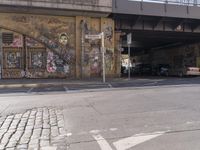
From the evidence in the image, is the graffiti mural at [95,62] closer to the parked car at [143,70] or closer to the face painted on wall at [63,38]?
the face painted on wall at [63,38]

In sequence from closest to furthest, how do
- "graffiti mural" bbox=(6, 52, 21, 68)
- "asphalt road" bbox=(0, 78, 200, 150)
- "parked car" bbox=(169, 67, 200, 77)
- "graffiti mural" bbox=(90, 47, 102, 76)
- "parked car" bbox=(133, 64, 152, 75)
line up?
1. "asphalt road" bbox=(0, 78, 200, 150)
2. "graffiti mural" bbox=(6, 52, 21, 68)
3. "graffiti mural" bbox=(90, 47, 102, 76)
4. "parked car" bbox=(169, 67, 200, 77)
5. "parked car" bbox=(133, 64, 152, 75)

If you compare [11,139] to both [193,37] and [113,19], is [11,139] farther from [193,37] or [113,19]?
[193,37]

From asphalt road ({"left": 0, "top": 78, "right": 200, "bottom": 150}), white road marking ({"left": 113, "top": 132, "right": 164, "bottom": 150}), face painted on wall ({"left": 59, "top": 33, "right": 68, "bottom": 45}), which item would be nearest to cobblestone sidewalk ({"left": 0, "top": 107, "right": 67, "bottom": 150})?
asphalt road ({"left": 0, "top": 78, "right": 200, "bottom": 150})

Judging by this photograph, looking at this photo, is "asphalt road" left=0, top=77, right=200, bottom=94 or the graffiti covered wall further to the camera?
the graffiti covered wall

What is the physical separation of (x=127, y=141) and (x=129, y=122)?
1811 mm

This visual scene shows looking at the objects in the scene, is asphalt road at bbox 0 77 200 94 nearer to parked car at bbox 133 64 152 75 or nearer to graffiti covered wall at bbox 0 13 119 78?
graffiti covered wall at bbox 0 13 119 78

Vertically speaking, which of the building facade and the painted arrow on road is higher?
the building facade

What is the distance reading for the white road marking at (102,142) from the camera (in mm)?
6062

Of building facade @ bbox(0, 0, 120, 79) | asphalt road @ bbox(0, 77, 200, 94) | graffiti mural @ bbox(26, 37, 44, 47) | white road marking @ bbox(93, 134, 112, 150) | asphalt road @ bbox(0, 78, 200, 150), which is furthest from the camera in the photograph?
graffiti mural @ bbox(26, 37, 44, 47)

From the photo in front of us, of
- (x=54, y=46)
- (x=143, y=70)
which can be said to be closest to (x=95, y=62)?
(x=54, y=46)

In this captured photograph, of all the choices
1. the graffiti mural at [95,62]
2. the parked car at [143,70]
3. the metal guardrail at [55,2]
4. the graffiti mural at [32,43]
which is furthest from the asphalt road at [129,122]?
the parked car at [143,70]

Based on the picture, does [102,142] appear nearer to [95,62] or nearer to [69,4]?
[69,4]

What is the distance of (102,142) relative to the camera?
643 cm

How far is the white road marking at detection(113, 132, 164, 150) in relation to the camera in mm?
6125
